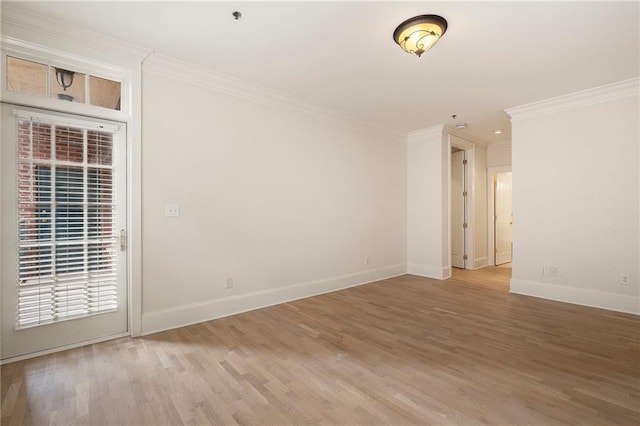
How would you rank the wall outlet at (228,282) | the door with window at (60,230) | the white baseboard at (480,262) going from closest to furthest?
the door with window at (60,230) < the wall outlet at (228,282) < the white baseboard at (480,262)

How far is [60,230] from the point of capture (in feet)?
8.50

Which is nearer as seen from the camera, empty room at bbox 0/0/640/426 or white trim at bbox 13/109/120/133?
empty room at bbox 0/0/640/426

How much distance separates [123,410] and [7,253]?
5.53 feet

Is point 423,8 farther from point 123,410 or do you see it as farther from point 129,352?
point 129,352

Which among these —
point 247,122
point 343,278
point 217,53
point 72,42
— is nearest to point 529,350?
point 343,278

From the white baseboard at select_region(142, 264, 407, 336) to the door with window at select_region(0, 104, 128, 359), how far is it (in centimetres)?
31

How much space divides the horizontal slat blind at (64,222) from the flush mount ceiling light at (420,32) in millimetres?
2856

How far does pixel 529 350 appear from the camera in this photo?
2611 millimetres

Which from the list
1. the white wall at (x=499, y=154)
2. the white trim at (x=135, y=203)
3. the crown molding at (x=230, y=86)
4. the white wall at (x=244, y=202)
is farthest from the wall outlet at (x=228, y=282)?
the white wall at (x=499, y=154)

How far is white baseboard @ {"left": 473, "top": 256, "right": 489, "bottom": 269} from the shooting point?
630 cm

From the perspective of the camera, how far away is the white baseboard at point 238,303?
9.92 ft

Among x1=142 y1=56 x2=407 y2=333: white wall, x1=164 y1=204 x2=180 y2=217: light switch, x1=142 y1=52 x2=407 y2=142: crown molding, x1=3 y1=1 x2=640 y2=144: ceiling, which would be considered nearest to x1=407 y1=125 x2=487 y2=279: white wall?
x1=142 y1=56 x2=407 y2=333: white wall

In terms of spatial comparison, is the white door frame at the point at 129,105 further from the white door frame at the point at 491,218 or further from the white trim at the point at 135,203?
the white door frame at the point at 491,218

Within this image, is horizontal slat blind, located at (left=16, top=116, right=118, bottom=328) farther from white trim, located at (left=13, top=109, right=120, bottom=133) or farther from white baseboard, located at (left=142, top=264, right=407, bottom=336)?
white baseboard, located at (left=142, top=264, right=407, bottom=336)
